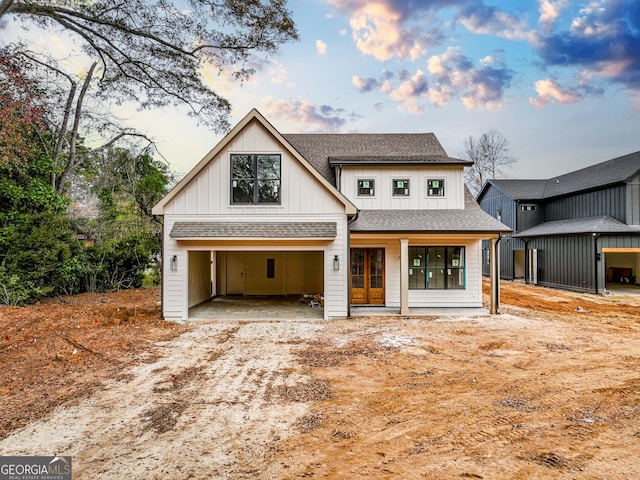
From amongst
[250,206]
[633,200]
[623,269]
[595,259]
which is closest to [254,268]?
[250,206]

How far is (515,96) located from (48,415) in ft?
73.6

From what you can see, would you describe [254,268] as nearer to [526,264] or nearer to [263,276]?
[263,276]

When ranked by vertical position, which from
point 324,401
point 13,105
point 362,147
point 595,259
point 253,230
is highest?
point 362,147

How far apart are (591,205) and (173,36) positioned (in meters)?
21.0

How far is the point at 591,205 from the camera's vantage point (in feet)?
56.7

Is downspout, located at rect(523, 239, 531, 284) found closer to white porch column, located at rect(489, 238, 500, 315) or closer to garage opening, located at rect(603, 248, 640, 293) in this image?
garage opening, located at rect(603, 248, 640, 293)

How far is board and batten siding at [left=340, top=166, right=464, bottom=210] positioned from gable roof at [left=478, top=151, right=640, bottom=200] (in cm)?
1002

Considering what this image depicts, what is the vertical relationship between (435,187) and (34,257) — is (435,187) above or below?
above

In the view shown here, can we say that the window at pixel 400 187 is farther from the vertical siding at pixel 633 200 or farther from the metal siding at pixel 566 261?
the vertical siding at pixel 633 200

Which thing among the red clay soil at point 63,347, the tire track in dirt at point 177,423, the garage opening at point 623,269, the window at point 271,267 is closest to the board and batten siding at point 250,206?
the red clay soil at point 63,347

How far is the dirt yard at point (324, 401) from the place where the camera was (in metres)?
3.04

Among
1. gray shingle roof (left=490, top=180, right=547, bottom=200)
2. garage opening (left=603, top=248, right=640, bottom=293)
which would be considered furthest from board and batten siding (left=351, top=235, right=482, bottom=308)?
garage opening (left=603, top=248, right=640, bottom=293)

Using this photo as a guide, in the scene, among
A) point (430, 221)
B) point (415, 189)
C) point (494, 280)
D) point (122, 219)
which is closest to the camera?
point (494, 280)

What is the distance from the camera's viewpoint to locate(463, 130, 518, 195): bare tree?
30.8 metres
